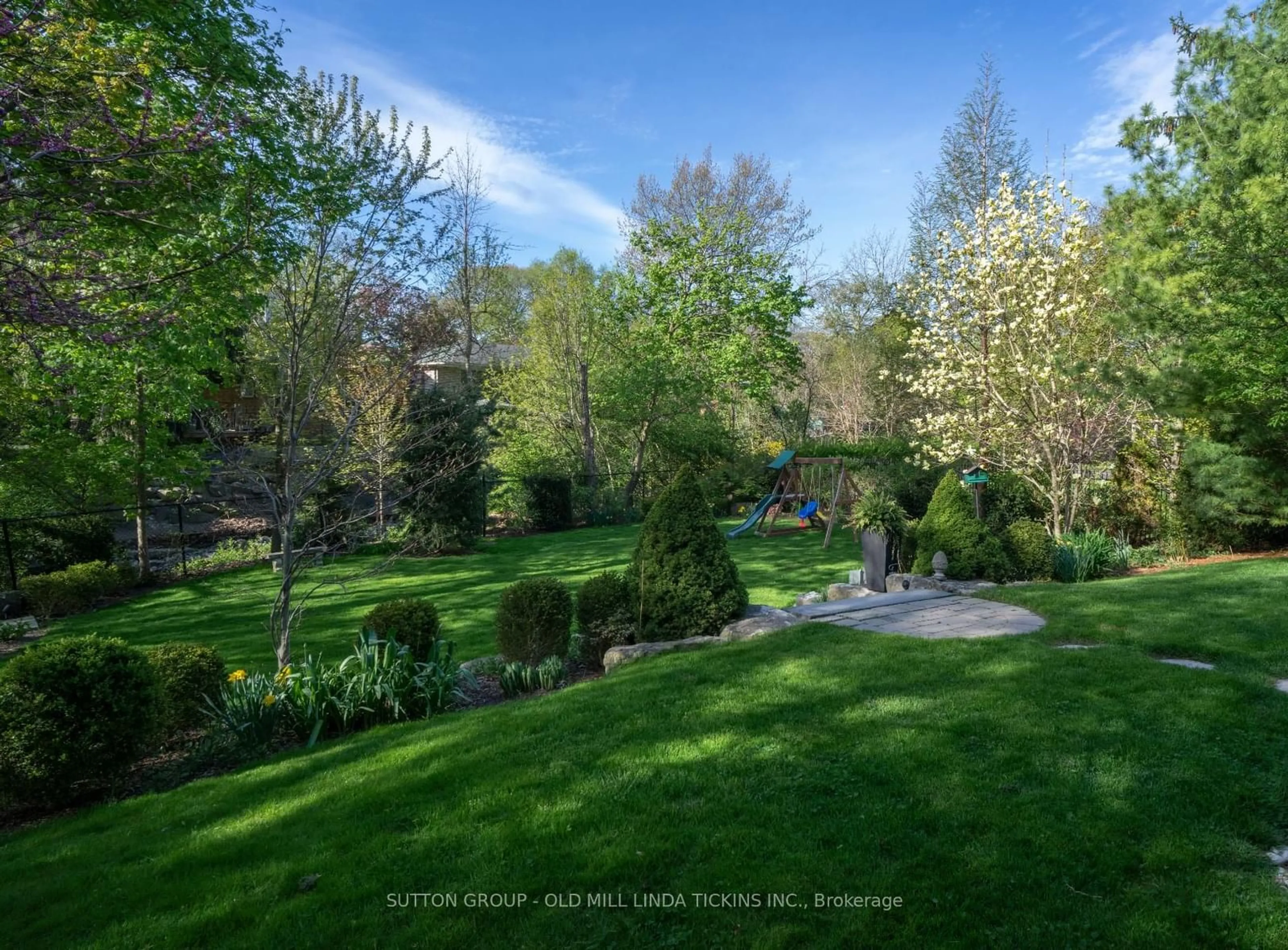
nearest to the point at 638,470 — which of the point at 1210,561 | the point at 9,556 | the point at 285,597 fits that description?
the point at 1210,561

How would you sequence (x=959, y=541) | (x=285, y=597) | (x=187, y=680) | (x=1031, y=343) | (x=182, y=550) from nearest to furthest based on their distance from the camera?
(x=187, y=680) < (x=285, y=597) < (x=959, y=541) < (x=1031, y=343) < (x=182, y=550)

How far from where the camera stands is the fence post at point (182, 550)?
426 inches

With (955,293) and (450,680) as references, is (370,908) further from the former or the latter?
(955,293)

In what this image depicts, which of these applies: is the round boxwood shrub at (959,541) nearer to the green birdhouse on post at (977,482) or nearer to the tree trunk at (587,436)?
the green birdhouse on post at (977,482)

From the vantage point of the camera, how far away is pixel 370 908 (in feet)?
7.25

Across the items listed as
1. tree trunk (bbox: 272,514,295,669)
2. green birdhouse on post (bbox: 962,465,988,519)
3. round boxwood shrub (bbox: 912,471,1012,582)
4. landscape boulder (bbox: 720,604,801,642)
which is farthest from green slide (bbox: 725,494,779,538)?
tree trunk (bbox: 272,514,295,669)

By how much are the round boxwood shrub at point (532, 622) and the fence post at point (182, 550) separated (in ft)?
25.7

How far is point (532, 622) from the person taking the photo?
17.4 feet

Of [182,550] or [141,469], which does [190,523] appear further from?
[141,469]

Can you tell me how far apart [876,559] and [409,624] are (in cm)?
467

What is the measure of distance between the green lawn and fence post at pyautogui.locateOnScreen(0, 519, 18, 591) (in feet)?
25.7

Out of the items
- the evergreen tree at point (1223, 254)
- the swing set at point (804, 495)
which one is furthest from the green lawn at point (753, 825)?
the swing set at point (804, 495)

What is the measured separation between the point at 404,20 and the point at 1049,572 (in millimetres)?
9590

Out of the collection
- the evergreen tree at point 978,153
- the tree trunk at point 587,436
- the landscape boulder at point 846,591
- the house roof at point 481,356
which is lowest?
the landscape boulder at point 846,591
